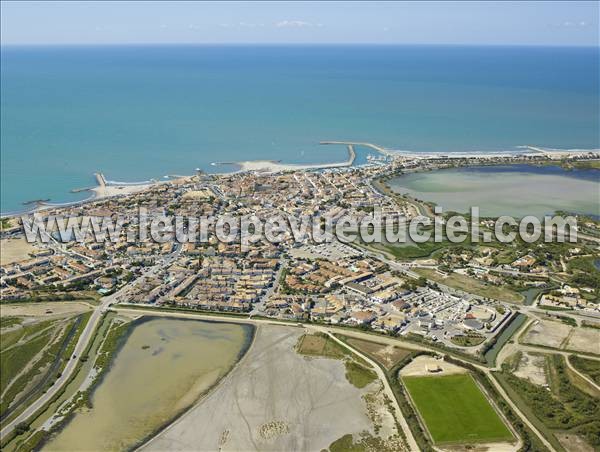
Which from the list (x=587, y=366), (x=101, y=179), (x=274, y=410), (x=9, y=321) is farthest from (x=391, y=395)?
(x=101, y=179)

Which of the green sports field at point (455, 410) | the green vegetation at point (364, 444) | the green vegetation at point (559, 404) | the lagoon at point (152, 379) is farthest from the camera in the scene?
the lagoon at point (152, 379)

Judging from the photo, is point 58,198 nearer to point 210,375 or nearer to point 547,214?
point 210,375

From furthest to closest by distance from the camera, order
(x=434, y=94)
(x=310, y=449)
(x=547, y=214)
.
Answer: (x=434, y=94), (x=547, y=214), (x=310, y=449)

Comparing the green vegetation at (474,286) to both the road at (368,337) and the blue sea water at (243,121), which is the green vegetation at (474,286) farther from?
the blue sea water at (243,121)

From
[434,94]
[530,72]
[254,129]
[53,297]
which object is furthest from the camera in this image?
[530,72]

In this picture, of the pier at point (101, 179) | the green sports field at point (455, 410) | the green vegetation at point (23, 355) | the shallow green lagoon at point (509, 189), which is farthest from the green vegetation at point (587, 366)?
the pier at point (101, 179)

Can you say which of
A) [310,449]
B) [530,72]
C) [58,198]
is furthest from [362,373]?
[530,72]

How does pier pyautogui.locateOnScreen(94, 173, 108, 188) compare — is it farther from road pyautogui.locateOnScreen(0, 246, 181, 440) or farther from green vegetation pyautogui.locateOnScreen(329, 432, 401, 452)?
green vegetation pyautogui.locateOnScreen(329, 432, 401, 452)
